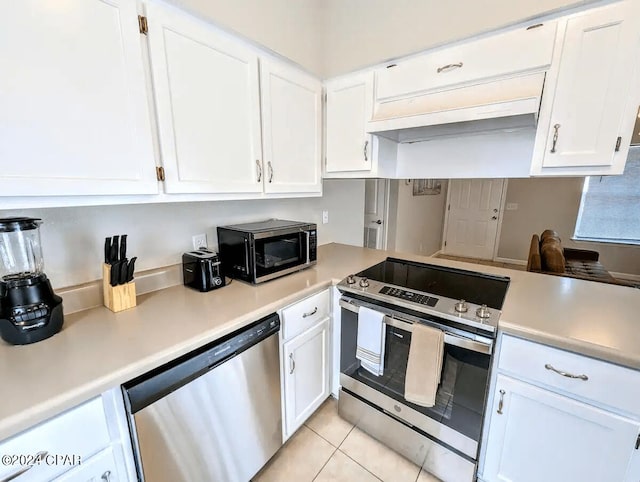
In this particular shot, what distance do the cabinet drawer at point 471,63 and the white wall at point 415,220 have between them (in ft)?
6.97

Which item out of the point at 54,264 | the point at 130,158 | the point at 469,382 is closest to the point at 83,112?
the point at 130,158

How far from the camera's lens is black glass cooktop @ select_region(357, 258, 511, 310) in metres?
1.36

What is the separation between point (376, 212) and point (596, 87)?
261cm

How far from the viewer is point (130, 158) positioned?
102 centimetres

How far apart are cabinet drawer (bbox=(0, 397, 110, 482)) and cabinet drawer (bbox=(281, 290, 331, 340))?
710 millimetres

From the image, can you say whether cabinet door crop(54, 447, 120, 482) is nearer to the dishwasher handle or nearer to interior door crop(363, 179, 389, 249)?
the dishwasher handle

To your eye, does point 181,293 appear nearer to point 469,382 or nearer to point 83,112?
point 83,112

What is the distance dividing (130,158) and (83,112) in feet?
0.59

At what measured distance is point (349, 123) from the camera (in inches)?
68.3

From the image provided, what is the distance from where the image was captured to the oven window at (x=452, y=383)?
45.7 inches

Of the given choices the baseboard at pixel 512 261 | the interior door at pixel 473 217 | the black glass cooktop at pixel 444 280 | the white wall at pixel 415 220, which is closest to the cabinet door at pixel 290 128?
the black glass cooktop at pixel 444 280

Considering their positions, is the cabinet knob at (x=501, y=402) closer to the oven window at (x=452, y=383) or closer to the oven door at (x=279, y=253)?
the oven window at (x=452, y=383)

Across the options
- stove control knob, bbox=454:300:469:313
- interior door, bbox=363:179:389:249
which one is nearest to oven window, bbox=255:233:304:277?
stove control knob, bbox=454:300:469:313

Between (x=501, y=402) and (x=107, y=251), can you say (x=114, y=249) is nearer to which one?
(x=107, y=251)
